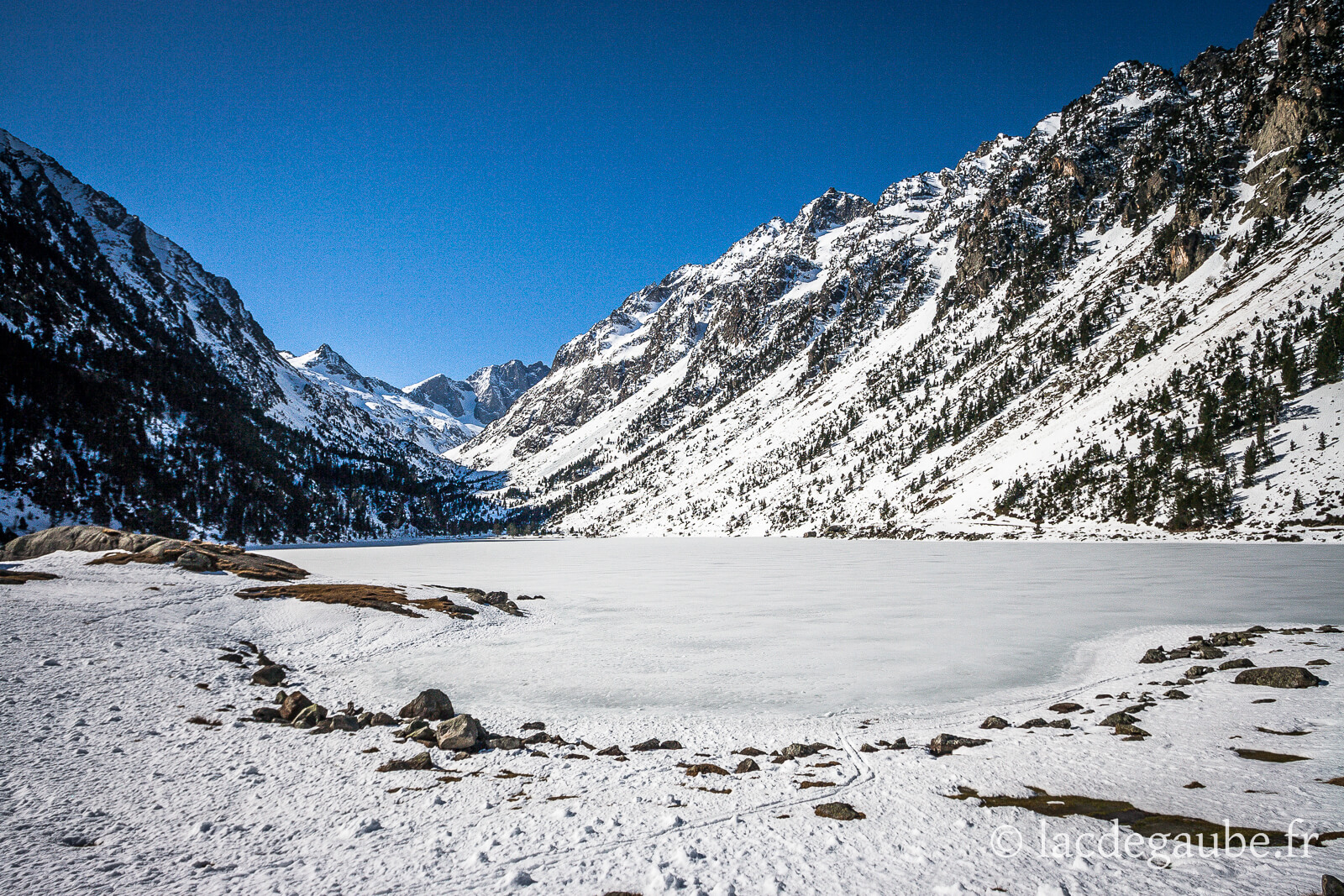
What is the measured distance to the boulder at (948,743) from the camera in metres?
11.3

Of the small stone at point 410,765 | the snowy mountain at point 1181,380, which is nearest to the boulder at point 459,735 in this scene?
the small stone at point 410,765

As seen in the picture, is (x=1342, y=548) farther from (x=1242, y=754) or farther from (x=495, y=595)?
(x=495, y=595)

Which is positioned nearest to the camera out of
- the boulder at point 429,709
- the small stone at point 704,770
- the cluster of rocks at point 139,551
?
the small stone at point 704,770

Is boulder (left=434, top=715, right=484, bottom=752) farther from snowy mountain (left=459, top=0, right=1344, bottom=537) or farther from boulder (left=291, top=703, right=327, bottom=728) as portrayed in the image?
snowy mountain (left=459, top=0, right=1344, bottom=537)

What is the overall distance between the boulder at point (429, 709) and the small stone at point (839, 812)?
31.0ft

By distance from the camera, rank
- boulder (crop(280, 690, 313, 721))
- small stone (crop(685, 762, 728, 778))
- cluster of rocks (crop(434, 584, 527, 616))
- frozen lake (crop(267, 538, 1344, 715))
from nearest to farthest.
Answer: small stone (crop(685, 762, 728, 778)), boulder (crop(280, 690, 313, 721)), frozen lake (crop(267, 538, 1344, 715)), cluster of rocks (crop(434, 584, 527, 616))

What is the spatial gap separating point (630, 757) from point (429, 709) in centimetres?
565

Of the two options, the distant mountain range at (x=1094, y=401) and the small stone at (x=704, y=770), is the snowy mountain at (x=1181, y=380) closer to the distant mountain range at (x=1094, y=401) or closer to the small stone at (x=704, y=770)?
the distant mountain range at (x=1094, y=401)

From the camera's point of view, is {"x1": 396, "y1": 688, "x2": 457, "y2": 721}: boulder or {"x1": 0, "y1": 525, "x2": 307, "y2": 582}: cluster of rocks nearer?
{"x1": 396, "y1": 688, "x2": 457, "y2": 721}: boulder

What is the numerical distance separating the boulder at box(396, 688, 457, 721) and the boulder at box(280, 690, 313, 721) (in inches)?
93.1

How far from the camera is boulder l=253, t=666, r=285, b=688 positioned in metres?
16.1

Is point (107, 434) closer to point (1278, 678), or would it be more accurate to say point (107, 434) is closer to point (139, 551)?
point (139, 551)

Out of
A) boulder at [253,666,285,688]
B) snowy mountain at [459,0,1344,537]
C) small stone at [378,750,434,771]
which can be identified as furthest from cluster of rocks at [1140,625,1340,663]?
snowy mountain at [459,0,1344,537]

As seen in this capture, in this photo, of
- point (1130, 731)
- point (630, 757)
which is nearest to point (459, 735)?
point (630, 757)
